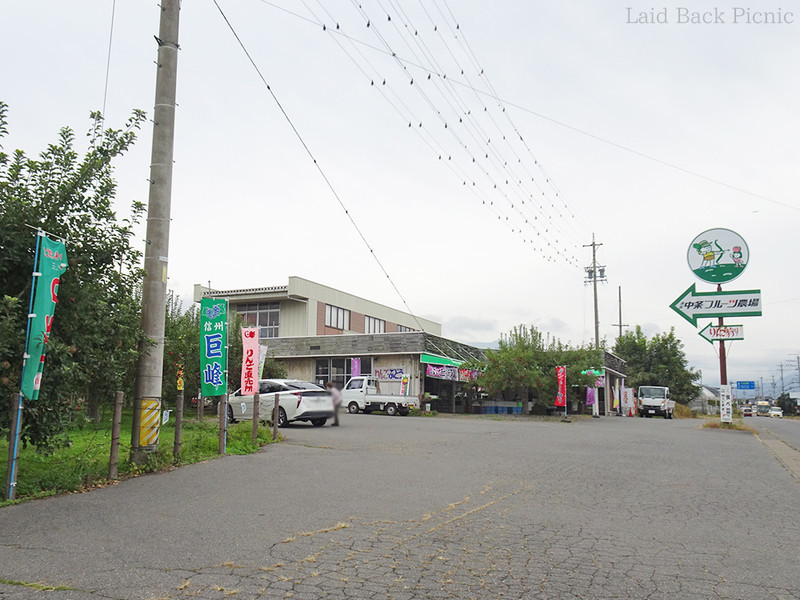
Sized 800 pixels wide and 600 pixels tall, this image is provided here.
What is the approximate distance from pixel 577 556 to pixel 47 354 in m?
6.60

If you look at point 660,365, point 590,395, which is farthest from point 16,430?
point 660,365

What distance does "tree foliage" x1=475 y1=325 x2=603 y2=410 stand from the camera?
33969 mm

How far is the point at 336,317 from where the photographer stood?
160 ft

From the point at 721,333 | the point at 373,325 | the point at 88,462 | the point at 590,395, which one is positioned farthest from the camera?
the point at 373,325

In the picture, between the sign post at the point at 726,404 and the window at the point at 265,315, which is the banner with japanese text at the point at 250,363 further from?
the window at the point at 265,315

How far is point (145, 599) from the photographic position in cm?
446

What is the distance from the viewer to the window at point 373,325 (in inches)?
2090

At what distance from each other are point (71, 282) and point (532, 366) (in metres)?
28.4

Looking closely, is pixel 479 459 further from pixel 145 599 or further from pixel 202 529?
pixel 145 599

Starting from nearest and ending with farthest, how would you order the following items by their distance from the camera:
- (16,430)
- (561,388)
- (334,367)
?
(16,430) → (561,388) → (334,367)

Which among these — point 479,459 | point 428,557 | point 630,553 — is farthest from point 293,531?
point 479,459

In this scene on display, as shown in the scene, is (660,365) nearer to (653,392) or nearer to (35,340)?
(653,392)

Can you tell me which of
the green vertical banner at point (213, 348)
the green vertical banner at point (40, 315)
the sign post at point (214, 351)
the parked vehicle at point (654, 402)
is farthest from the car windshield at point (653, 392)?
the green vertical banner at point (40, 315)

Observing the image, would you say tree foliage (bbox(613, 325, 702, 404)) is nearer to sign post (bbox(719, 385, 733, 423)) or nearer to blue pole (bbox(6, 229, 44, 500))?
sign post (bbox(719, 385, 733, 423))
